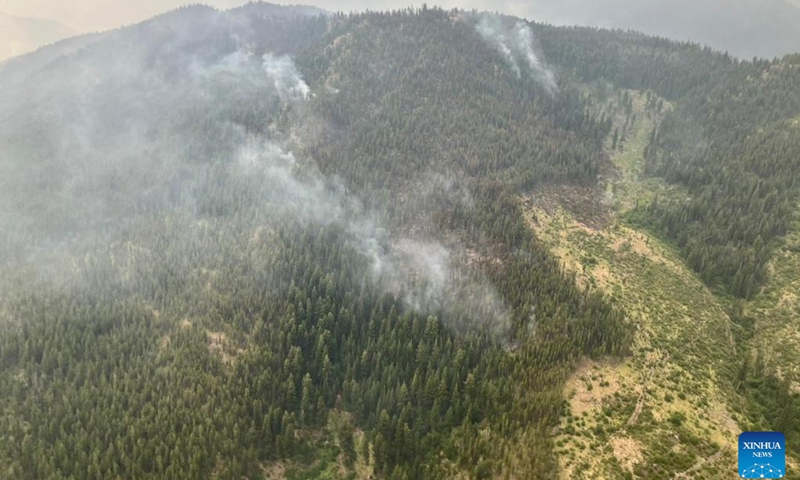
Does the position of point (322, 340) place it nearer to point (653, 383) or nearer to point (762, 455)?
point (653, 383)

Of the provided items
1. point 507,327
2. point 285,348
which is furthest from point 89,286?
point 507,327

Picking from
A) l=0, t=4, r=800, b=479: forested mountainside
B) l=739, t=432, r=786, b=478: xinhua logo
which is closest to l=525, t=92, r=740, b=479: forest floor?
l=0, t=4, r=800, b=479: forested mountainside

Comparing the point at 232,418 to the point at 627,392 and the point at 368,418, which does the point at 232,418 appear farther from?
the point at 627,392

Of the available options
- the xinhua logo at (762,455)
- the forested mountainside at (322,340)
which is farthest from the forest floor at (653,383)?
the xinhua logo at (762,455)

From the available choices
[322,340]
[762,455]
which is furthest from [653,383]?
[322,340]

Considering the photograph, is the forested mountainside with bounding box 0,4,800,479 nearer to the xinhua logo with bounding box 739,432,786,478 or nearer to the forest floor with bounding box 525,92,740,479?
the forest floor with bounding box 525,92,740,479

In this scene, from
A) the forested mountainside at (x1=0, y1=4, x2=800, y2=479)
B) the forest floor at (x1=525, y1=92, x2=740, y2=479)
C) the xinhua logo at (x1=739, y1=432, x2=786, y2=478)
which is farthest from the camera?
the forested mountainside at (x1=0, y1=4, x2=800, y2=479)

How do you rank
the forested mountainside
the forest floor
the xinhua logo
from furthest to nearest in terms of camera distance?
the forested mountainside < the forest floor < the xinhua logo
